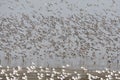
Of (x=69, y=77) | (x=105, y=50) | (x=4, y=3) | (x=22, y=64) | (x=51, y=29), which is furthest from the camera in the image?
(x=4, y=3)

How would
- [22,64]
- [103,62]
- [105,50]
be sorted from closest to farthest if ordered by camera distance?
[22,64]
[103,62]
[105,50]

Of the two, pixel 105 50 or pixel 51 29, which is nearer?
pixel 105 50

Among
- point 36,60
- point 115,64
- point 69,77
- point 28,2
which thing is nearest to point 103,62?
point 115,64

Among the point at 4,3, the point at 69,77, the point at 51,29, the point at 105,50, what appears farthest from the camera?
the point at 4,3

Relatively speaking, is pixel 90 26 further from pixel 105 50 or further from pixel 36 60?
pixel 36 60

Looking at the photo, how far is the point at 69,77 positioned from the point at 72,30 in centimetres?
1119

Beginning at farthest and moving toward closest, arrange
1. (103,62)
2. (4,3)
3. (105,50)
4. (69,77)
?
(4,3), (105,50), (103,62), (69,77)

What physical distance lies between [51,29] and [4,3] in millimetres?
6185

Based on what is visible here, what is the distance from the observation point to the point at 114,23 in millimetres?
31641

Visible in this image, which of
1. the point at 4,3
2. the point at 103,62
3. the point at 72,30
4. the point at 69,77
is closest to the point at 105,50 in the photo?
the point at 103,62

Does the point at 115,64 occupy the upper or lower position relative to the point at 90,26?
lower

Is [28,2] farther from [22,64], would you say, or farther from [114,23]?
[22,64]

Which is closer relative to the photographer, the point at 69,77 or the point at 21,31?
the point at 69,77

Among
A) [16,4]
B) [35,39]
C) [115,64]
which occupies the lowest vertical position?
[115,64]
